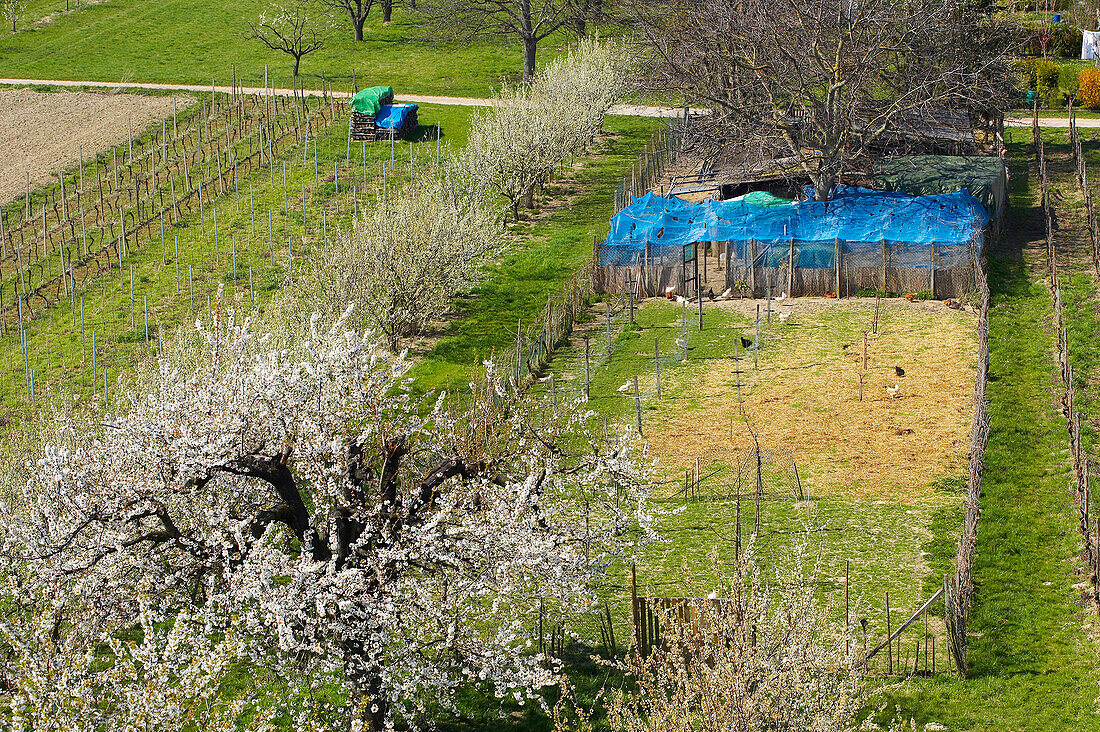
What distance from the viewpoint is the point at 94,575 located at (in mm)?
14492

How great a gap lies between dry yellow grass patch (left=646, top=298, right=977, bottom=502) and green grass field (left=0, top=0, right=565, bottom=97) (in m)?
27.5

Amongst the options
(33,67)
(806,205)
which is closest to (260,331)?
(806,205)

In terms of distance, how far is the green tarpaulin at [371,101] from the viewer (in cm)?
4691

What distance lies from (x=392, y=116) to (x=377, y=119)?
63 cm

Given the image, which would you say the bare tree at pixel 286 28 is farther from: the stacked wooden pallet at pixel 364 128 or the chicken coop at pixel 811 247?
the chicken coop at pixel 811 247

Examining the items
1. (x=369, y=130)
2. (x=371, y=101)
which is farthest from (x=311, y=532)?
(x=371, y=101)

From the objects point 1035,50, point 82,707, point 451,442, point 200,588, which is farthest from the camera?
point 1035,50

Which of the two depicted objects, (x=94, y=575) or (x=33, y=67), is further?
(x=33, y=67)

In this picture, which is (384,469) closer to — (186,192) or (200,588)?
(200,588)

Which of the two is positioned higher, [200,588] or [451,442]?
[451,442]

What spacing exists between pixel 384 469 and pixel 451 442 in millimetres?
947

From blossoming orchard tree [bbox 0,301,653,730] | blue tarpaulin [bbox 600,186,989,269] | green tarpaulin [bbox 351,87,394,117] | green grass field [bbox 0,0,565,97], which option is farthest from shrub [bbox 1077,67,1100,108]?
blossoming orchard tree [bbox 0,301,653,730]

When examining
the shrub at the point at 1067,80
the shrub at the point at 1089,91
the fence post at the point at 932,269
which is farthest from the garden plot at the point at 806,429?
the shrub at the point at 1067,80

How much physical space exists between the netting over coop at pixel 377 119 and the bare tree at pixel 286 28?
11898mm
